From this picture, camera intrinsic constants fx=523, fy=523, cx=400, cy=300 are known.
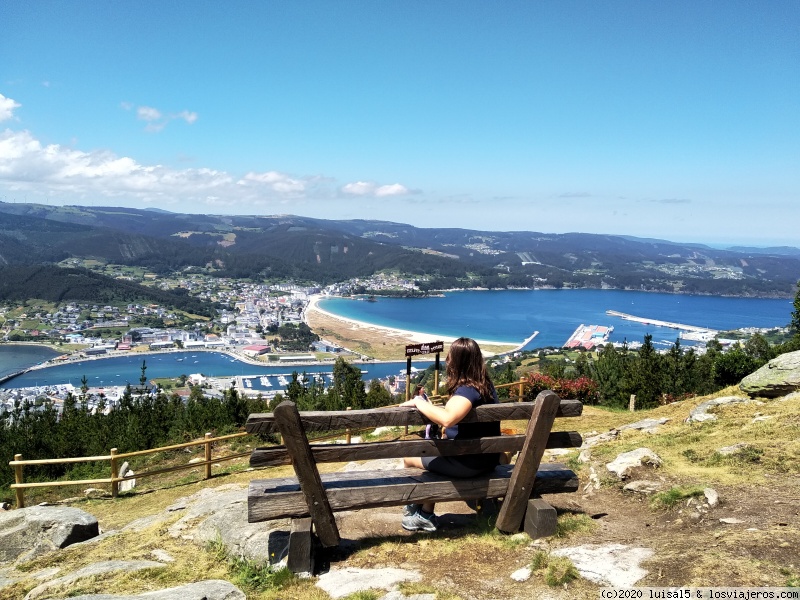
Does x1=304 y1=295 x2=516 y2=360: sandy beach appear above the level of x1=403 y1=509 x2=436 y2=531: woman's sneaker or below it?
below

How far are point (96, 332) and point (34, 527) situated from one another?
4924 inches

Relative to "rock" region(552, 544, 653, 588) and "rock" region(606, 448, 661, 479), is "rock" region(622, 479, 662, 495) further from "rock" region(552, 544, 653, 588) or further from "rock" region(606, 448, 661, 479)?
"rock" region(552, 544, 653, 588)

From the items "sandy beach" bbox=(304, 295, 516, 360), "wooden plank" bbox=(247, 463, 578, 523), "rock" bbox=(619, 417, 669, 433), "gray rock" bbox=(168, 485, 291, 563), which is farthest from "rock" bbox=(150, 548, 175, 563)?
"sandy beach" bbox=(304, 295, 516, 360)

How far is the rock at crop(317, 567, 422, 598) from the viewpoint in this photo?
3576 mm

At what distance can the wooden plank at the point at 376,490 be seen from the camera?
3887mm

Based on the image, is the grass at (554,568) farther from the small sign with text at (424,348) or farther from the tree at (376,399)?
the tree at (376,399)

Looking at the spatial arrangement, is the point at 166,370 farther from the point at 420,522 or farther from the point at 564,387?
the point at 420,522

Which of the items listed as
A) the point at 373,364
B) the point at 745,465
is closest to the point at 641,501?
the point at 745,465

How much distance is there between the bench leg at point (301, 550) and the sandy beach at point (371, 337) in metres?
70.1

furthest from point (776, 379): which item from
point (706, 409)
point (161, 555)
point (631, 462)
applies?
point (161, 555)

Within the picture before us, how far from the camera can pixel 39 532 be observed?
18.9ft

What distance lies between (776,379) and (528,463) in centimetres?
876

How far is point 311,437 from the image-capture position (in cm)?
1509

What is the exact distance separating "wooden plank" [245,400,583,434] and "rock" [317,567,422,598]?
41.9 inches
